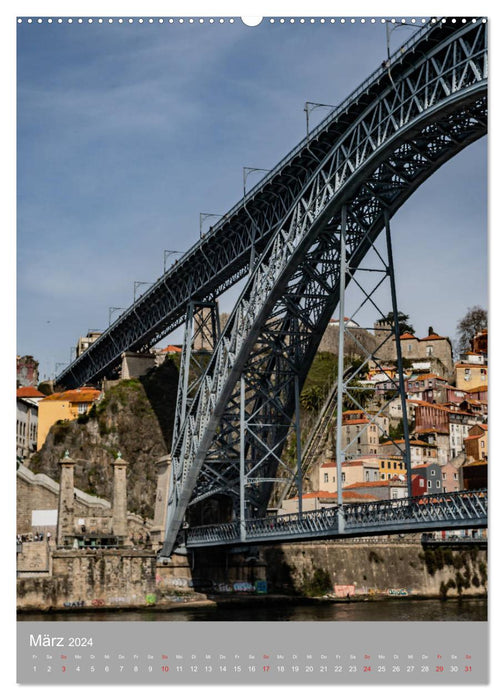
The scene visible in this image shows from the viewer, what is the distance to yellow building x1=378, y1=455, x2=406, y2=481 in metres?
69.8

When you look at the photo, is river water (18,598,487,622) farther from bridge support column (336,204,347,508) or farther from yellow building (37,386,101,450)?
yellow building (37,386,101,450)

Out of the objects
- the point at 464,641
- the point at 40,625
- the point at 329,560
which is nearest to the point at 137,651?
the point at 40,625

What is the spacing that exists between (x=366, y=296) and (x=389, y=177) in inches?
161

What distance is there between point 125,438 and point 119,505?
13135 mm

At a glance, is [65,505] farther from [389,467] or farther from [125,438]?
[389,467]

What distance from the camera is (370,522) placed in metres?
33.2

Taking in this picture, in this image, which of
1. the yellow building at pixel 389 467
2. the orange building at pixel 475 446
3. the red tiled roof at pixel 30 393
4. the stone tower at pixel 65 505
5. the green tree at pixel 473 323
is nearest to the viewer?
the green tree at pixel 473 323

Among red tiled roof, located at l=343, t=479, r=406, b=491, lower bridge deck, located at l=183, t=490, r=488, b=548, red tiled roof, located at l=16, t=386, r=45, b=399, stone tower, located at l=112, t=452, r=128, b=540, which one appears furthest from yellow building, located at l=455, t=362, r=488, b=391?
red tiled roof, located at l=16, t=386, r=45, b=399

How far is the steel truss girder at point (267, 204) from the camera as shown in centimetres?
3002

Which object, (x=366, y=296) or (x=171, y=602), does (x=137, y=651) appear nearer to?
(x=366, y=296)

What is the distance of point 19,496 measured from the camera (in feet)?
167

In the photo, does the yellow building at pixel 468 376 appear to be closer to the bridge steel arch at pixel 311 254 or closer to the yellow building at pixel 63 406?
the bridge steel arch at pixel 311 254

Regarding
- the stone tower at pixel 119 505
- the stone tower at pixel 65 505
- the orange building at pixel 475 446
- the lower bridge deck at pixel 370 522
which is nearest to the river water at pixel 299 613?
the lower bridge deck at pixel 370 522

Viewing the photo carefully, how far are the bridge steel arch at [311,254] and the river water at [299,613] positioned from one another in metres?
4.68
